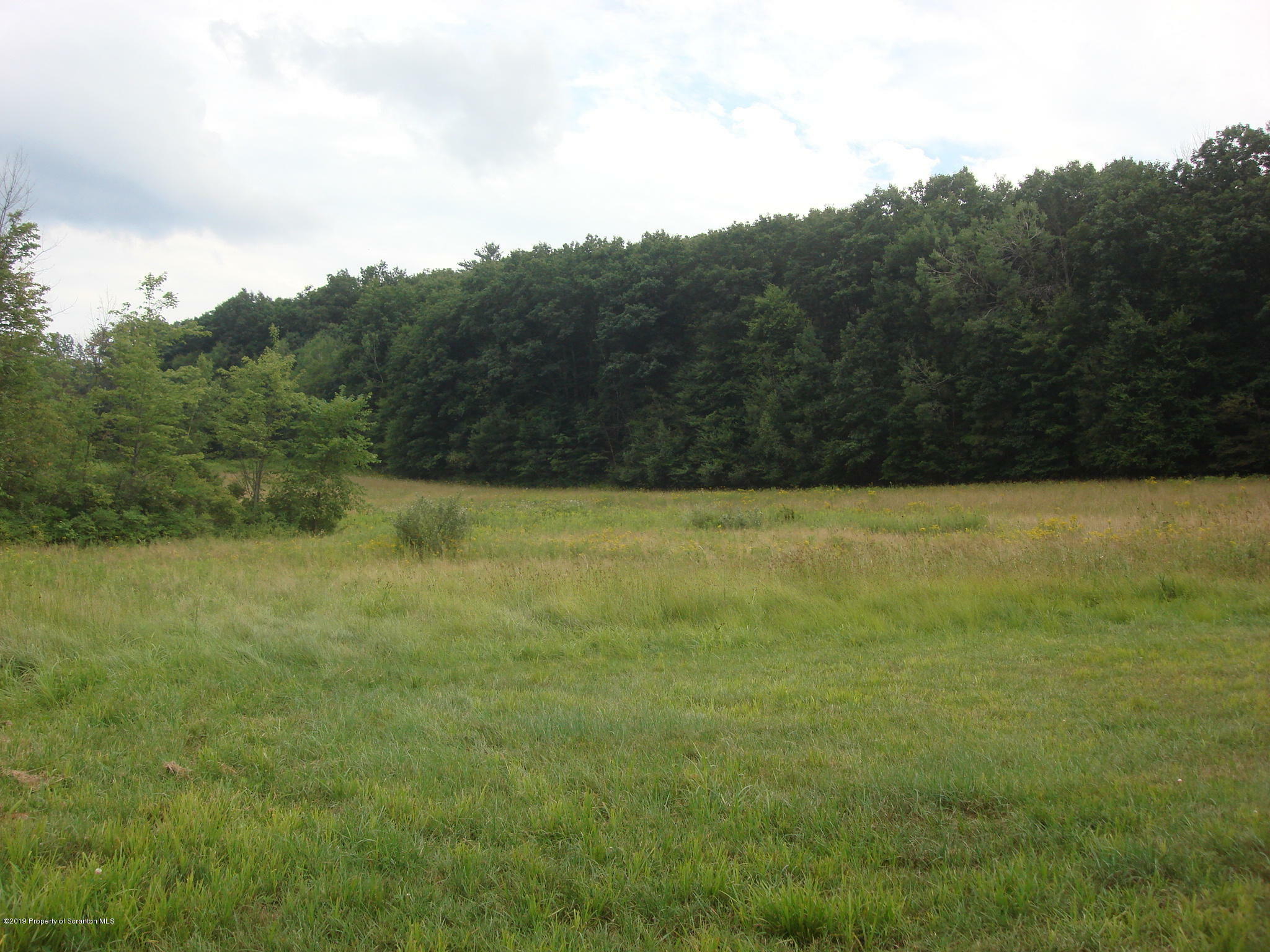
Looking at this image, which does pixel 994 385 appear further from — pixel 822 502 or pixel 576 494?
pixel 576 494

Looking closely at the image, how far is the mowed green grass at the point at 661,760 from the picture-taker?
2836 mm

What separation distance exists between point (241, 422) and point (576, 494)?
19335mm

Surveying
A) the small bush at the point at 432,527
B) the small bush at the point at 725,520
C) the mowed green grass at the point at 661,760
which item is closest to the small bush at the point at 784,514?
the small bush at the point at 725,520

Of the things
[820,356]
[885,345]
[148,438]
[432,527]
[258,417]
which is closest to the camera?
[432,527]

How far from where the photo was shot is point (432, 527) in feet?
59.6

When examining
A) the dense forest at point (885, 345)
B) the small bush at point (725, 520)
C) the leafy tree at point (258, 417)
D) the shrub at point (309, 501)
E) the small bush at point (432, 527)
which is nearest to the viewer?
the small bush at point (432, 527)

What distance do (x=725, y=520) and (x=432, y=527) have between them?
911 centimetres

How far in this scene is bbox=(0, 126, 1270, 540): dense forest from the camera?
23625mm

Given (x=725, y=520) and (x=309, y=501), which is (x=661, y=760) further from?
(x=309, y=501)

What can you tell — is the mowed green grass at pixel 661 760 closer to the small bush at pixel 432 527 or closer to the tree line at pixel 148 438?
the small bush at pixel 432 527

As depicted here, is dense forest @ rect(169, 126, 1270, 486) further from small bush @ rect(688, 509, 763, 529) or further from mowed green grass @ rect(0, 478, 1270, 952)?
mowed green grass @ rect(0, 478, 1270, 952)

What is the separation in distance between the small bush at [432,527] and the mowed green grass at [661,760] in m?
6.69

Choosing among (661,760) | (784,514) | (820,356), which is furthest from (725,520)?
(820,356)

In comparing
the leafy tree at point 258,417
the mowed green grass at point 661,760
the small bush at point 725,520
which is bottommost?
the small bush at point 725,520
